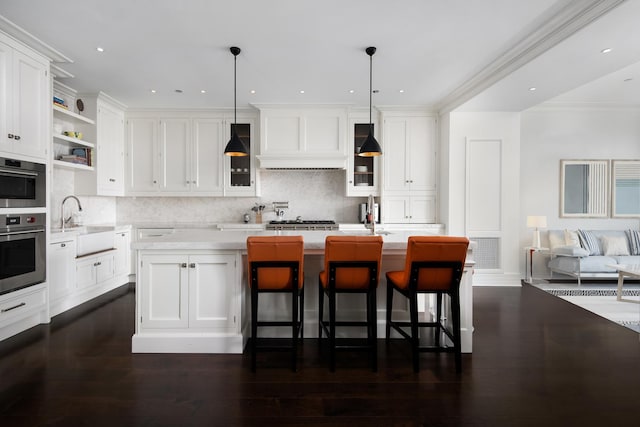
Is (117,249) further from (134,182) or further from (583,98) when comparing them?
(583,98)

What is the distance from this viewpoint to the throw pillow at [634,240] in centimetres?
494

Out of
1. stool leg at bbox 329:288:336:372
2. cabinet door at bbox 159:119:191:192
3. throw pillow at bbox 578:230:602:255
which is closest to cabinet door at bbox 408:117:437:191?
throw pillow at bbox 578:230:602:255

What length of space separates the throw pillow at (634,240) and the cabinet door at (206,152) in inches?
267

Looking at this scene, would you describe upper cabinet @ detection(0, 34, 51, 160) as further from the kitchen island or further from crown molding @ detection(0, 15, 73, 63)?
the kitchen island

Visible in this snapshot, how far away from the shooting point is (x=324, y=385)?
81.7 inches

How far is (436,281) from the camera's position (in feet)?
7.22

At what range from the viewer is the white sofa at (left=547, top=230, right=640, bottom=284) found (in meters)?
4.64

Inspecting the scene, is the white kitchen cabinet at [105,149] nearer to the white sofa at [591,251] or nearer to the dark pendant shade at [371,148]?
the dark pendant shade at [371,148]

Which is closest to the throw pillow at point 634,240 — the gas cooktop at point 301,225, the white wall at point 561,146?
the white wall at point 561,146

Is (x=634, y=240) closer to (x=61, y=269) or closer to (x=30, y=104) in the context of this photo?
(x=61, y=269)

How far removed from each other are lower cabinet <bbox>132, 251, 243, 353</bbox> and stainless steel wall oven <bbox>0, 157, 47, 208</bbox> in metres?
1.42

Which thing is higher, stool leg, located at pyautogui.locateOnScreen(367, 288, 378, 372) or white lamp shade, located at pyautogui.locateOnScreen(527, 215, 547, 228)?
white lamp shade, located at pyautogui.locateOnScreen(527, 215, 547, 228)

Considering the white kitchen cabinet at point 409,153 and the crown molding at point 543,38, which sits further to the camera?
the white kitchen cabinet at point 409,153

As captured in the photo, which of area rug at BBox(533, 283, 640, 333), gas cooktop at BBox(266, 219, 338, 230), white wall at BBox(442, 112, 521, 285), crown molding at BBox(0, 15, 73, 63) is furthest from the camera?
gas cooktop at BBox(266, 219, 338, 230)
